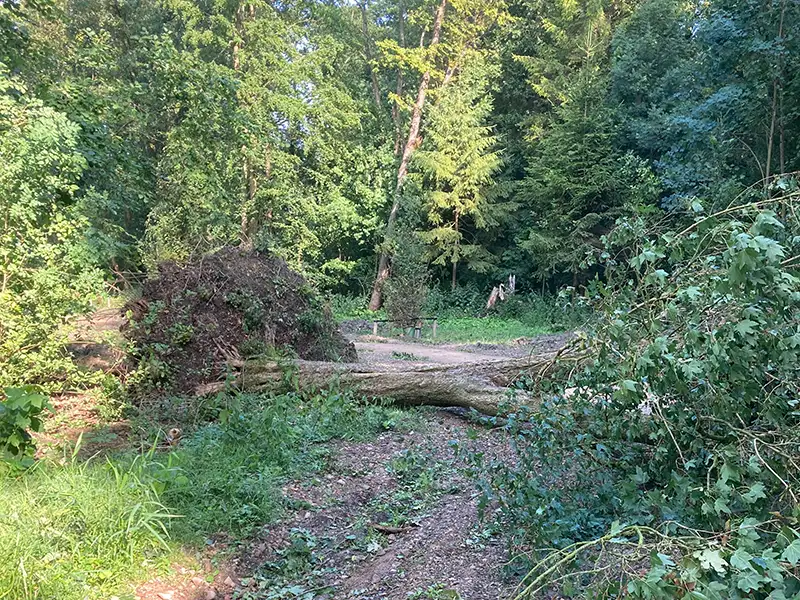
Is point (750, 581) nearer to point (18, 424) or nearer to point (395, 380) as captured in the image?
point (18, 424)

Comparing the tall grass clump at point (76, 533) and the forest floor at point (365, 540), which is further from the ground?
the tall grass clump at point (76, 533)

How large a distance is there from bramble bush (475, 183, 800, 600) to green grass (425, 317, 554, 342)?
11.1 metres

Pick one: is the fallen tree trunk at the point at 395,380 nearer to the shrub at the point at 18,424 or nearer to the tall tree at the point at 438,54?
the shrub at the point at 18,424

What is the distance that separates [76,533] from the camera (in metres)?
2.79

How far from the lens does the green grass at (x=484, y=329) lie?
1463 cm

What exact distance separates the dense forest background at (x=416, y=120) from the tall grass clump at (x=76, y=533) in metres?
3.44

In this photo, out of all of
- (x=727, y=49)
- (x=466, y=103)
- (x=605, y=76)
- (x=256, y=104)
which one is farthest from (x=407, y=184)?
(x=727, y=49)

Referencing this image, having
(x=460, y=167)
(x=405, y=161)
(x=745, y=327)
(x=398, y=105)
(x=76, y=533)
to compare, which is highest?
(x=398, y=105)

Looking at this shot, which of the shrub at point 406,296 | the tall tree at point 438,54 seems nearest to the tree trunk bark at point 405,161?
the tall tree at point 438,54

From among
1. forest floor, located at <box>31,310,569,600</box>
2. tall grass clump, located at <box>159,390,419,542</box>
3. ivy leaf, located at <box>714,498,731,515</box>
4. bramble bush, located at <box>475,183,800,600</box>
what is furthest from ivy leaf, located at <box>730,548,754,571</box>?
tall grass clump, located at <box>159,390,419,542</box>

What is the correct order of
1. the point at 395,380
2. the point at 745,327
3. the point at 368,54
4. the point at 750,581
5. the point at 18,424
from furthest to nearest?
the point at 368,54 → the point at 395,380 → the point at 18,424 → the point at 745,327 → the point at 750,581

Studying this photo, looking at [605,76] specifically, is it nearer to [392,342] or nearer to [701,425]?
[392,342]

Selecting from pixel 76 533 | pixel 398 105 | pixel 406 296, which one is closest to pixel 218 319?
pixel 76 533

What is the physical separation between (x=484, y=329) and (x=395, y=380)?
37.3ft
